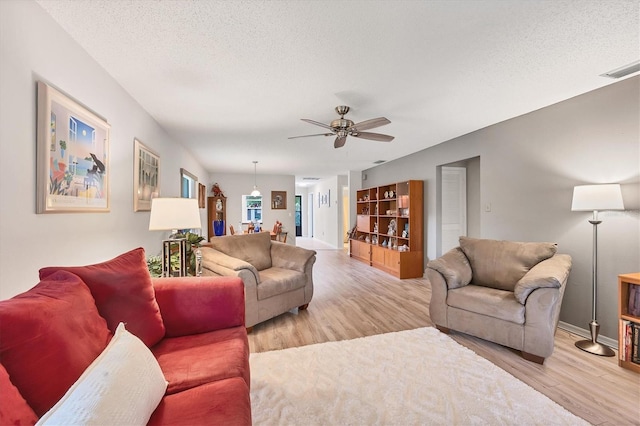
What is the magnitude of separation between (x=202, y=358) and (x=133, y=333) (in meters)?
0.36

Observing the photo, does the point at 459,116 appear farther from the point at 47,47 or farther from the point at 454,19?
the point at 47,47

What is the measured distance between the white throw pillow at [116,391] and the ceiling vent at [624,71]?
12.1 ft

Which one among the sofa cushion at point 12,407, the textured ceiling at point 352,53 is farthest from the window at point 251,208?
the sofa cushion at point 12,407

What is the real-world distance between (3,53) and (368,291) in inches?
165

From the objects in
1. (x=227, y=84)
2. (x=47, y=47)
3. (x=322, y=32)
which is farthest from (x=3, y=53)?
(x=322, y=32)

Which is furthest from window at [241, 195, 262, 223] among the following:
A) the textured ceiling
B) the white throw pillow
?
the white throw pillow

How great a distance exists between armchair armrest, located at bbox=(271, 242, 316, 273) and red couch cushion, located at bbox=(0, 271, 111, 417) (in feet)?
8.00

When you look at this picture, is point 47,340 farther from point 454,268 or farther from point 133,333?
point 454,268

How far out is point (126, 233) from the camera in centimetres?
270

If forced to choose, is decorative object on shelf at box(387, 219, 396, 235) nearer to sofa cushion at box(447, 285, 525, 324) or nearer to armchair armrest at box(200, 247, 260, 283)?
sofa cushion at box(447, 285, 525, 324)

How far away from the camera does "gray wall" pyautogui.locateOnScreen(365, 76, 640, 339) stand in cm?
257

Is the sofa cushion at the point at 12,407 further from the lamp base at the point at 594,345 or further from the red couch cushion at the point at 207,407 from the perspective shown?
the lamp base at the point at 594,345

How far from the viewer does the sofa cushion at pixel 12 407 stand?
702 mm

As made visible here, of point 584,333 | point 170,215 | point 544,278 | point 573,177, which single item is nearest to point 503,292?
point 544,278
